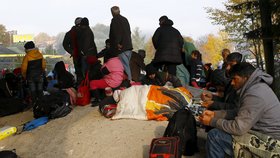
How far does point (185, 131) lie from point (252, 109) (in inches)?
54.6

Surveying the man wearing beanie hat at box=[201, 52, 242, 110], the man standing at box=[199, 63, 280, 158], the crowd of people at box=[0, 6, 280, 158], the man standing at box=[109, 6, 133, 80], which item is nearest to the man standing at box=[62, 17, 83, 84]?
the crowd of people at box=[0, 6, 280, 158]

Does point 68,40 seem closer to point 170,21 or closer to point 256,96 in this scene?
point 170,21

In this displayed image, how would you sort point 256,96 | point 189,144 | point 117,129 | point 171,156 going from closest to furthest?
point 256,96 → point 171,156 → point 189,144 → point 117,129

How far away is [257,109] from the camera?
3684mm

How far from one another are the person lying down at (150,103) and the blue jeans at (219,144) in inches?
89.5

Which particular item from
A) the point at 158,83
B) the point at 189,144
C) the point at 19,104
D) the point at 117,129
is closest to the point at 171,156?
the point at 189,144

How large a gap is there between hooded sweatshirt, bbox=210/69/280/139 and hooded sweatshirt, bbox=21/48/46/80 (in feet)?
21.6

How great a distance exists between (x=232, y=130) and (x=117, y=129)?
8.78 feet

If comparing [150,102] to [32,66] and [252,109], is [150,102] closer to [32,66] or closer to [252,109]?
[252,109]

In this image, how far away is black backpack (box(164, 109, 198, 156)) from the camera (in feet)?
15.8

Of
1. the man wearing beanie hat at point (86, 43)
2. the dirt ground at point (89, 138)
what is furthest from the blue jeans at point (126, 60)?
the dirt ground at point (89, 138)

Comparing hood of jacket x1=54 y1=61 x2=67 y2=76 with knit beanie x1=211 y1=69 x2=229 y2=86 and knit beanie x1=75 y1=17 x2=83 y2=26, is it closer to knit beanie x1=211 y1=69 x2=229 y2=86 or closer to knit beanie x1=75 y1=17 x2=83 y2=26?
knit beanie x1=75 y1=17 x2=83 y2=26

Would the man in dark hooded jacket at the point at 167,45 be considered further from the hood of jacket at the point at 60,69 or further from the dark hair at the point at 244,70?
the dark hair at the point at 244,70

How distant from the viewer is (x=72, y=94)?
9.05 m
